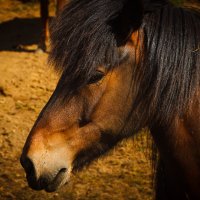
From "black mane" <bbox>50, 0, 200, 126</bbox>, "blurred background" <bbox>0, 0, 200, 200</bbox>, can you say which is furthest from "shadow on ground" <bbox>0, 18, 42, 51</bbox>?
"black mane" <bbox>50, 0, 200, 126</bbox>

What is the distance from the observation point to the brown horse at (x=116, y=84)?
174 centimetres

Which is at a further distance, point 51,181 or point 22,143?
point 22,143

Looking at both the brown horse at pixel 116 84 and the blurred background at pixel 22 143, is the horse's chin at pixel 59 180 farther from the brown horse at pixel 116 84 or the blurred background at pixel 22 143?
the blurred background at pixel 22 143

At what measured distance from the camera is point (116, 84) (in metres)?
1.76

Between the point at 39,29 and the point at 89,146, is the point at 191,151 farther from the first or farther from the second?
the point at 39,29

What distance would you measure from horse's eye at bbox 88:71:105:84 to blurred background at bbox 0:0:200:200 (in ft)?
1.61

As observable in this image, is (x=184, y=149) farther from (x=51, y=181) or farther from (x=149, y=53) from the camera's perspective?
(x=51, y=181)

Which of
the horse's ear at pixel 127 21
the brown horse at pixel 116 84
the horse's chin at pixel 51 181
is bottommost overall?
the horse's chin at pixel 51 181

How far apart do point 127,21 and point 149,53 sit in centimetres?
17

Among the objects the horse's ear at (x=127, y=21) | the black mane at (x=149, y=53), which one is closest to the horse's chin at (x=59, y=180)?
the black mane at (x=149, y=53)

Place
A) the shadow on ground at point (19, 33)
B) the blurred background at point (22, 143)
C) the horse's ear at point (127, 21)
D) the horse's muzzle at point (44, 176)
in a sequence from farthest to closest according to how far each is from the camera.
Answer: the shadow on ground at point (19, 33), the blurred background at point (22, 143), the horse's muzzle at point (44, 176), the horse's ear at point (127, 21)

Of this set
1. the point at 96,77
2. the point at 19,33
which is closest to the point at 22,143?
the point at 96,77

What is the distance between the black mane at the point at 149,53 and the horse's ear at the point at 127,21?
0.03 m

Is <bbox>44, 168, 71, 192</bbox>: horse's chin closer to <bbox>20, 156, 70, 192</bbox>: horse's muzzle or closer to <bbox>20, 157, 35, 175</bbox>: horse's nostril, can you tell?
<bbox>20, 156, 70, 192</bbox>: horse's muzzle
